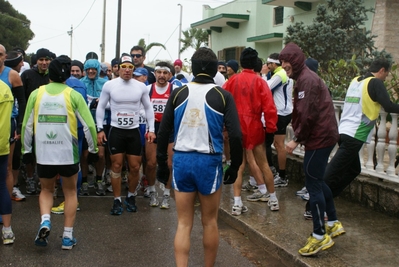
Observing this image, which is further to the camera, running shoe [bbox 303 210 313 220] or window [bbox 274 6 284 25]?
window [bbox 274 6 284 25]

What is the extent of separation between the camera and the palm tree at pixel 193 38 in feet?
137

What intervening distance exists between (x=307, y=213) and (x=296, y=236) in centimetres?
72

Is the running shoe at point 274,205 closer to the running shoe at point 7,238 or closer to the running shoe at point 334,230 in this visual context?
the running shoe at point 334,230

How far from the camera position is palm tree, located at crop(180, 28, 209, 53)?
1641 inches

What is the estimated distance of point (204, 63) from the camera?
14.7ft

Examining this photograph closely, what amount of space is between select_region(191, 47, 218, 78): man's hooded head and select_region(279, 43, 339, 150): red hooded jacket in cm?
113

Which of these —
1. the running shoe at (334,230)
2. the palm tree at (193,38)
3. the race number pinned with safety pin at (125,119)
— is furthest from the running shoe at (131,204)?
the palm tree at (193,38)

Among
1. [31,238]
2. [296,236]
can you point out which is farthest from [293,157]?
[31,238]

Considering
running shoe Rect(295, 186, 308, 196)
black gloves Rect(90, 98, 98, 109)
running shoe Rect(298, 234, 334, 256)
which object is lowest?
running shoe Rect(298, 234, 334, 256)

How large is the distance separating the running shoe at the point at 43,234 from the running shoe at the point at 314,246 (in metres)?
2.56

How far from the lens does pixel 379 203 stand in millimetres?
6828

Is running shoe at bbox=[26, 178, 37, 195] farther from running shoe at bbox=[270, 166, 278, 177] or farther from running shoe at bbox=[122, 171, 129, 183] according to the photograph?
running shoe at bbox=[270, 166, 278, 177]

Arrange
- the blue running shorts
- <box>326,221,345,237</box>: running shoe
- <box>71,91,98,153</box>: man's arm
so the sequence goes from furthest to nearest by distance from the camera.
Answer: <box>326,221,345,237</box>: running shoe → <box>71,91,98,153</box>: man's arm → the blue running shorts

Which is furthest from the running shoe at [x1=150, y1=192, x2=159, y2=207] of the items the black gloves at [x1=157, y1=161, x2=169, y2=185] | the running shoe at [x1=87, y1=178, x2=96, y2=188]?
the black gloves at [x1=157, y1=161, x2=169, y2=185]
